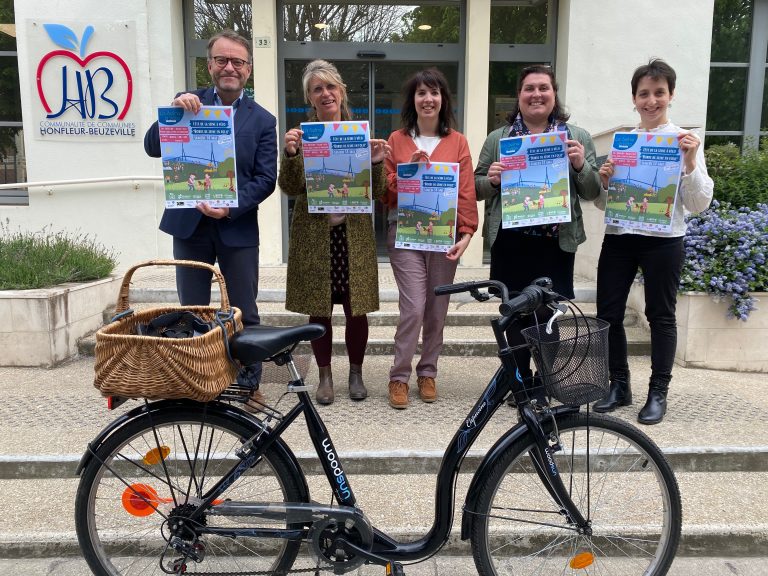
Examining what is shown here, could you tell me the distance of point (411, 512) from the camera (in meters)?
3.03

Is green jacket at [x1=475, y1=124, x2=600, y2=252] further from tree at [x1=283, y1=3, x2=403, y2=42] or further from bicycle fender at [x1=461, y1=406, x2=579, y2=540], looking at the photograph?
tree at [x1=283, y1=3, x2=403, y2=42]

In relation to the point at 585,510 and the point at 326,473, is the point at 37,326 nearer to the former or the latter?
the point at 326,473

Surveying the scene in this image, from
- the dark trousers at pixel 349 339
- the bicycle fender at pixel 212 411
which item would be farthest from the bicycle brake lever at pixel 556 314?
the dark trousers at pixel 349 339

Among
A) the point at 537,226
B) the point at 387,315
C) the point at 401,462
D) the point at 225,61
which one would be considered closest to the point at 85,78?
the point at 387,315

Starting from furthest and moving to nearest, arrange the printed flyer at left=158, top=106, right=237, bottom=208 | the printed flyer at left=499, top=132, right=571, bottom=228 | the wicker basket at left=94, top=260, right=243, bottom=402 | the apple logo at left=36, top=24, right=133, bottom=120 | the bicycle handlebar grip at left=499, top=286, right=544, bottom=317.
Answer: the apple logo at left=36, top=24, right=133, bottom=120 → the printed flyer at left=499, top=132, right=571, bottom=228 → the printed flyer at left=158, top=106, right=237, bottom=208 → the bicycle handlebar grip at left=499, top=286, right=544, bottom=317 → the wicker basket at left=94, top=260, right=243, bottom=402

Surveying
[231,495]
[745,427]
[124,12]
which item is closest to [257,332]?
[231,495]

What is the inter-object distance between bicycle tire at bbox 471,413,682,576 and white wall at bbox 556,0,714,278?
5.86m

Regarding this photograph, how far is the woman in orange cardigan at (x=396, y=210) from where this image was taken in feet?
12.2

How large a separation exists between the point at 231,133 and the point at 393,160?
104 cm

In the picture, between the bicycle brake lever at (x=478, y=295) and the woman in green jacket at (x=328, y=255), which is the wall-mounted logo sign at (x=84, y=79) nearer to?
the woman in green jacket at (x=328, y=255)

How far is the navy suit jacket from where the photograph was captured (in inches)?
138

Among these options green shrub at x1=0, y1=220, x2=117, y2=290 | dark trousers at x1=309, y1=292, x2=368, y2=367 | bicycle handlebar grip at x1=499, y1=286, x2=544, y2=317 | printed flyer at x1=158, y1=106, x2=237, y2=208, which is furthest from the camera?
green shrub at x1=0, y1=220, x2=117, y2=290

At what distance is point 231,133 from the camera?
3236 millimetres

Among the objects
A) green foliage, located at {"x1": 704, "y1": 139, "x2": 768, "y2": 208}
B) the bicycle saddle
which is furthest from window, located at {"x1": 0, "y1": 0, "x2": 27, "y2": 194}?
green foliage, located at {"x1": 704, "y1": 139, "x2": 768, "y2": 208}
